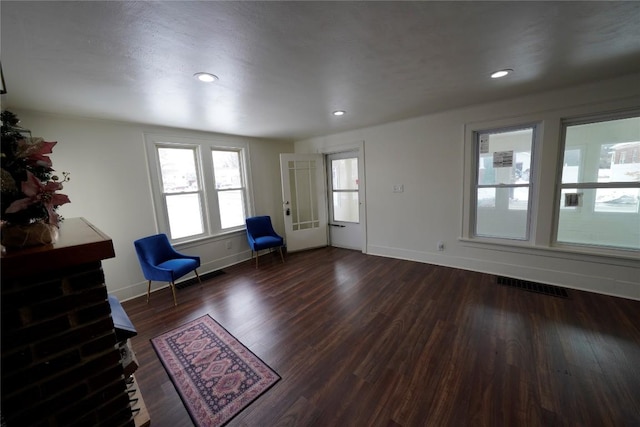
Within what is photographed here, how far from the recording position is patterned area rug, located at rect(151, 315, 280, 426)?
1.56m

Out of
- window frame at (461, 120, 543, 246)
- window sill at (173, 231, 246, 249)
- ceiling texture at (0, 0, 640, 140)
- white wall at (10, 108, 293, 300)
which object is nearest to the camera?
ceiling texture at (0, 0, 640, 140)

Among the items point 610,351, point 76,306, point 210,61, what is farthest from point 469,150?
point 76,306

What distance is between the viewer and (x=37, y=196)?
2.66ft

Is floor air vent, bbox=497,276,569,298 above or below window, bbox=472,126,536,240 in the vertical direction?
below

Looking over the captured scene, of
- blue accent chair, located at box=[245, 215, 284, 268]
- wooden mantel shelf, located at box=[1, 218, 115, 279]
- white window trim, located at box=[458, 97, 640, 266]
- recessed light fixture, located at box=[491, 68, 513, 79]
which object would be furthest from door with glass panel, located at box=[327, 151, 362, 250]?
wooden mantel shelf, located at box=[1, 218, 115, 279]

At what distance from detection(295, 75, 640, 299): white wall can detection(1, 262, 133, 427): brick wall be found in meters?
3.73

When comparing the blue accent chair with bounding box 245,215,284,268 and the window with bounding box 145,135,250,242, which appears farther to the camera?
the blue accent chair with bounding box 245,215,284,268

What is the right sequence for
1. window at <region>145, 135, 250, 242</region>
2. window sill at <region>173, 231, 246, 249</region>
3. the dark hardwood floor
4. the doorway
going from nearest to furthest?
the dark hardwood floor
window at <region>145, 135, 250, 242</region>
window sill at <region>173, 231, 246, 249</region>
the doorway

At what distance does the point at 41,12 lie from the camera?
3.81ft

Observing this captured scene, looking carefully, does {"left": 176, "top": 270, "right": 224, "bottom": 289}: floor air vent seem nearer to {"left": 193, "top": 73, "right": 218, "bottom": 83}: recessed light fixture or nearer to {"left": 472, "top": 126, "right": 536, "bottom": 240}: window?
{"left": 193, "top": 73, "right": 218, "bottom": 83}: recessed light fixture

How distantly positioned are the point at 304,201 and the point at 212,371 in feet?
11.2

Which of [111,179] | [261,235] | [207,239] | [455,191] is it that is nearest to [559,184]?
[455,191]

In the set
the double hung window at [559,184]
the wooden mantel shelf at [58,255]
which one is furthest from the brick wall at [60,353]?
the double hung window at [559,184]

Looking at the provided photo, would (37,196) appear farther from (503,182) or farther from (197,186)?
(503,182)
